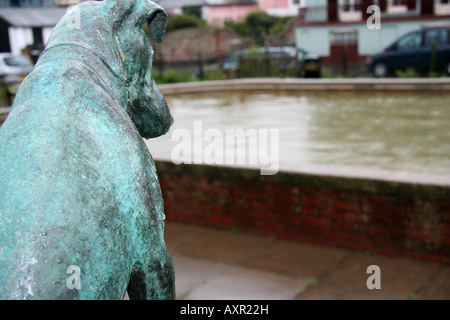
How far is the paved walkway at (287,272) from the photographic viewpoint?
14.8 feet

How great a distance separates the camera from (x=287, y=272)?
4.94 m

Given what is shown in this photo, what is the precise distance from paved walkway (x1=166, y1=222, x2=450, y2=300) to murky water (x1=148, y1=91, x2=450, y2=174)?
103cm

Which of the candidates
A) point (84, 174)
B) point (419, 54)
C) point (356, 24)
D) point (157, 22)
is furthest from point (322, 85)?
point (356, 24)

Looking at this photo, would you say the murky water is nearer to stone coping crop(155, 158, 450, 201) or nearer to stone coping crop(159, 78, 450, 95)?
stone coping crop(159, 78, 450, 95)

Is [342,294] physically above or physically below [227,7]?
above

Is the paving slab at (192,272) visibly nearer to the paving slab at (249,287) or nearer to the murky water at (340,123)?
the paving slab at (249,287)

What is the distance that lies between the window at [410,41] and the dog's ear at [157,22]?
18.5 m

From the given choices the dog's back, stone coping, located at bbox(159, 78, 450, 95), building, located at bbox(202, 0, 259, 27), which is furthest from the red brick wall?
building, located at bbox(202, 0, 259, 27)

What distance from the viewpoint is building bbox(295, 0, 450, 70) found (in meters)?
30.2

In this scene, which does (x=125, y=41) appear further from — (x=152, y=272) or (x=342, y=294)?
(x=342, y=294)

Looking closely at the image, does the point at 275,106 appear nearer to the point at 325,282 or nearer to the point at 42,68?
the point at 325,282

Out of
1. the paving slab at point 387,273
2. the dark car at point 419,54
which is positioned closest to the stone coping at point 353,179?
the paving slab at point 387,273

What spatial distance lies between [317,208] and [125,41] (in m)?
3.84

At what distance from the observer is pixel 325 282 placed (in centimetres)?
470
